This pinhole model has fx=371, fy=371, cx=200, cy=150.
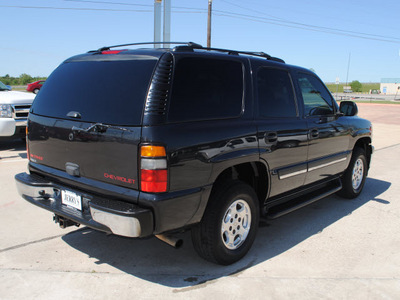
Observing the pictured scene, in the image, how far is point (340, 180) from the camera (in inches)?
207

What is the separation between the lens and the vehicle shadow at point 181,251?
328 cm

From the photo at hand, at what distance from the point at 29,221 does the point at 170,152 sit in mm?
2532

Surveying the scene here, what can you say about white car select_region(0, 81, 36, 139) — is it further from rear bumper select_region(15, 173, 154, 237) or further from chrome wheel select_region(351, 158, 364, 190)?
chrome wheel select_region(351, 158, 364, 190)

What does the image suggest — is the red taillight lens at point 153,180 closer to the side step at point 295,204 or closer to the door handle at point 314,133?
the side step at point 295,204

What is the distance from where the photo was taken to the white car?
743 cm

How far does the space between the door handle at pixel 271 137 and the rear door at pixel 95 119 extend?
136 cm

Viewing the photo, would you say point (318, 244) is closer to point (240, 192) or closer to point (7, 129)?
point (240, 192)

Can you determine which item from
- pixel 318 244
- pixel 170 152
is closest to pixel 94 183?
pixel 170 152

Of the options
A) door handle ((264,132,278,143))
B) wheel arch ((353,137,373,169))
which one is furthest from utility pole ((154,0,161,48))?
door handle ((264,132,278,143))

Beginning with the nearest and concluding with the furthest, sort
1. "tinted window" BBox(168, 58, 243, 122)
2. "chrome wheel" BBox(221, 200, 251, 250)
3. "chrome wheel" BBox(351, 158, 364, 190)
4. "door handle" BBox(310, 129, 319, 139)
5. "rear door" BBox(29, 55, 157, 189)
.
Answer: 1. "rear door" BBox(29, 55, 157, 189)
2. "tinted window" BBox(168, 58, 243, 122)
3. "chrome wheel" BBox(221, 200, 251, 250)
4. "door handle" BBox(310, 129, 319, 139)
5. "chrome wheel" BBox(351, 158, 364, 190)

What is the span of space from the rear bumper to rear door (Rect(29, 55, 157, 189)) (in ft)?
0.56

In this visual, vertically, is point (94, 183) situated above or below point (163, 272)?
above

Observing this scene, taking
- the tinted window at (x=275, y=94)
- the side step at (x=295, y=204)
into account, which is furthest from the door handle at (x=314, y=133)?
the side step at (x=295, y=204)

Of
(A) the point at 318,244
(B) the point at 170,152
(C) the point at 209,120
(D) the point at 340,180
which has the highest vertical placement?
(C) the point at 209,120
